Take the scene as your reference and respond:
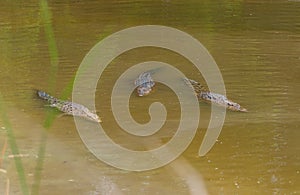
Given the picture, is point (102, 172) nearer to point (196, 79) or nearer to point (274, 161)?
point (274, 161)

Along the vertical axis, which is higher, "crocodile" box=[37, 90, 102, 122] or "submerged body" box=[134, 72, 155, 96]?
"submerged body" box=[134, 72, 155, 96]

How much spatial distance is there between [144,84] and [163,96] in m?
0.18

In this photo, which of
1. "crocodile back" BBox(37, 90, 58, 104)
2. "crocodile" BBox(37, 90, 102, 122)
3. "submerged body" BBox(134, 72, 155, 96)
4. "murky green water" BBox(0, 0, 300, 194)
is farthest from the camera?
"submerged body" BBox(134, 72, 155, 96)

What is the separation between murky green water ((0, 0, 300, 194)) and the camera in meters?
3.21

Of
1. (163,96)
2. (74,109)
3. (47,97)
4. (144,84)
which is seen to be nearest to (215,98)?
(163,96)

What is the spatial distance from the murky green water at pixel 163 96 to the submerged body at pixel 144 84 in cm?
7

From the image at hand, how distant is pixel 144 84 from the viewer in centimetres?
418

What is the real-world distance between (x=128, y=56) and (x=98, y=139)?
143 centimetres

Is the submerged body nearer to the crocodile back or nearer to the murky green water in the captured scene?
the murky green water

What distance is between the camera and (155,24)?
580 cm

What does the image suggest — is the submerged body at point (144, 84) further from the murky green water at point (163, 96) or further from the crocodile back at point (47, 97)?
the crocodile back at point (47, 97)

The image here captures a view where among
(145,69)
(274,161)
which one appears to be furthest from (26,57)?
(274,161)

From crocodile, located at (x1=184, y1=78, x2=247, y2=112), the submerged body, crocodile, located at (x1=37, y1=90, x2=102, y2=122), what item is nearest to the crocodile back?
crocodile, located at (x1=37, y1=90, x2=102, y2=122)

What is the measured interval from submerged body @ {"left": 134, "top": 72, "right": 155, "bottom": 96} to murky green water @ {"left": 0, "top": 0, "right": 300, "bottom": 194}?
7 cm
